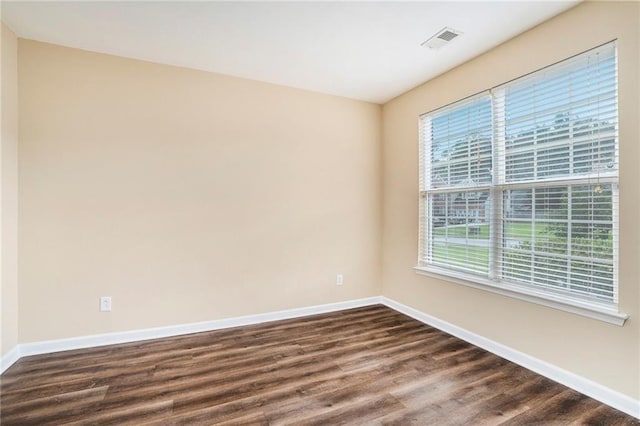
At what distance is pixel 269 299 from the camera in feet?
10.8

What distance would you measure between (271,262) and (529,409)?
2.45 meters

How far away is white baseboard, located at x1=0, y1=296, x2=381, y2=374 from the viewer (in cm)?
246

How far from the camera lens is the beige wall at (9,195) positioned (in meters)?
2.23

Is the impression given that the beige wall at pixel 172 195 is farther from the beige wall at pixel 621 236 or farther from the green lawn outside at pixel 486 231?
the green lawn outside at pixel 486 231

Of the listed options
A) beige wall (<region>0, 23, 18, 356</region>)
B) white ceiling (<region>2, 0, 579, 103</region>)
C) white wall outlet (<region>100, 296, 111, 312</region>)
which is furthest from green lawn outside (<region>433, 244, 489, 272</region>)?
beige wall (<region>0, 23, 18, 356</region>)

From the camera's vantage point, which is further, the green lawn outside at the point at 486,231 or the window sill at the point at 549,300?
the green lawn outside at the point at 486,231

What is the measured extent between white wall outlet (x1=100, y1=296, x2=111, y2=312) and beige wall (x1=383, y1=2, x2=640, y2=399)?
3.08 m

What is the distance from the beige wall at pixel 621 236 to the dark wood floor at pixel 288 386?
0.24 m

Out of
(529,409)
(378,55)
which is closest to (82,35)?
(378,55)

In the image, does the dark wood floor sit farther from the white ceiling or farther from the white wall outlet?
the white ceiling

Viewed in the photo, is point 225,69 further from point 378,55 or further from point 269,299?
point 269,299

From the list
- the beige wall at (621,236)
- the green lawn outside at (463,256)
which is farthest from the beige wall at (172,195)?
the green lawn outside at (463,256)

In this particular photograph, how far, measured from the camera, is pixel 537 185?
228 cm

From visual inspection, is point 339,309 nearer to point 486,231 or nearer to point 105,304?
point 486,231
